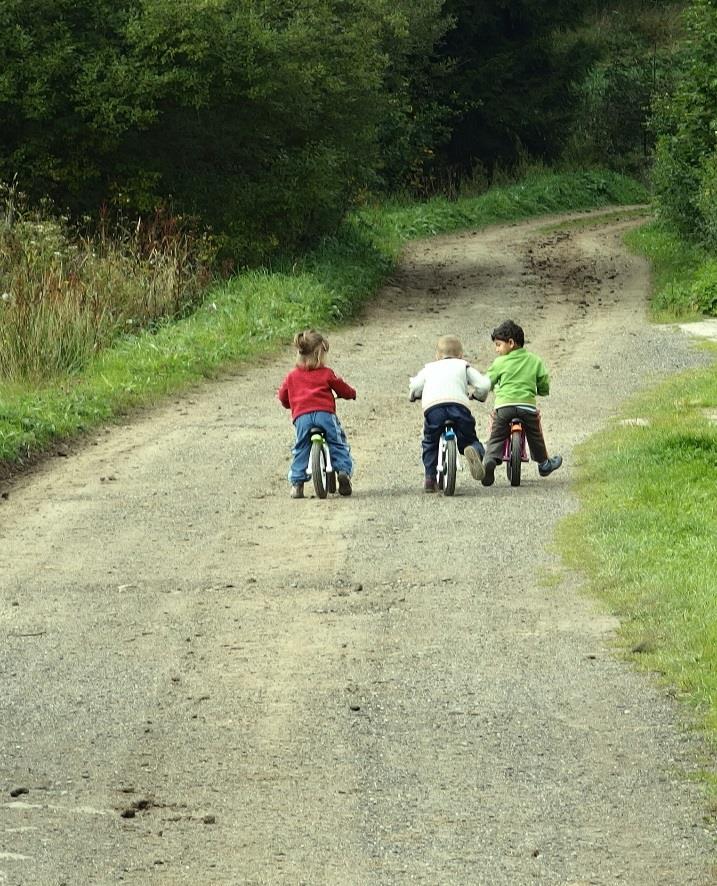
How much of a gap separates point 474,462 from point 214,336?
827 centimetres

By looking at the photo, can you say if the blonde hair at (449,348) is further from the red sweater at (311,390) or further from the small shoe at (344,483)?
the small shoe at (344,483)

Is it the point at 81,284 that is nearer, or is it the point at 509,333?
the point at 509,333

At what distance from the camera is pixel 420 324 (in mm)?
23719

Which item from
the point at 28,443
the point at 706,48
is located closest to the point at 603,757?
the point at 28,443

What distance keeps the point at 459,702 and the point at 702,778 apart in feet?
4.36

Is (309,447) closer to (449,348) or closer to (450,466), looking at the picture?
(450,466)

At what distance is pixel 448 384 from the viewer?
12289 mm

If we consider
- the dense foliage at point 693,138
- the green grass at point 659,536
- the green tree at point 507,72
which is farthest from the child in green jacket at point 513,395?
the green tree at point 507,72

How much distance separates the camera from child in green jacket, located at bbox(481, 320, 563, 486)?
1243cm

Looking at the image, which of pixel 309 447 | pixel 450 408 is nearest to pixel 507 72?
pixel 450 408

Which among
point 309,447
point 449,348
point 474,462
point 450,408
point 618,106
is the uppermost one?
point 449,348

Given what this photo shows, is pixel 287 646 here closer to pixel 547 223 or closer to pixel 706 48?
pixel 706 48

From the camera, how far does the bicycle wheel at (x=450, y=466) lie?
39.4 ft

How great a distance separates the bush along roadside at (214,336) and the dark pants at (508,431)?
3991 mm
